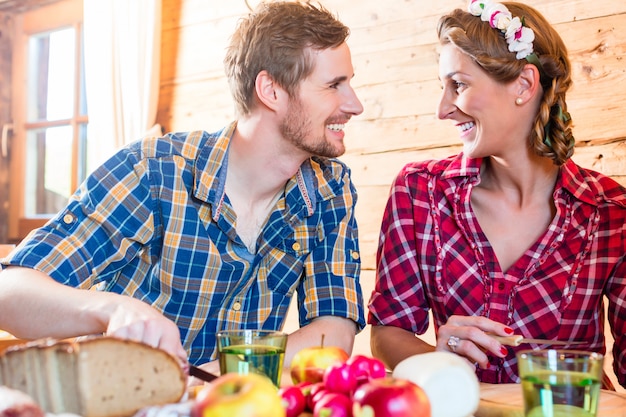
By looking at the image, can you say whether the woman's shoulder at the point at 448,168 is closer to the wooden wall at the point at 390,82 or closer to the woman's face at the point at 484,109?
the woman's face at the point at 484,109

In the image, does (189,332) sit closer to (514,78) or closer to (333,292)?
(333,292)

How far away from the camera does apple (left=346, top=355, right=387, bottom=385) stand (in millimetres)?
917

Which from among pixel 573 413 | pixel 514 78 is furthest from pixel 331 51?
pixel 573 413

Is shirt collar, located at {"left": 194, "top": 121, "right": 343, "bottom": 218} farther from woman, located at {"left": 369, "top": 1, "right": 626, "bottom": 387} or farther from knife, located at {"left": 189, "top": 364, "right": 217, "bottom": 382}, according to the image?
knife, located at {"left": 189, "top": 364, "right": 217, "bottom": 382}

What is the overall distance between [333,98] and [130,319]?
910 millimetres

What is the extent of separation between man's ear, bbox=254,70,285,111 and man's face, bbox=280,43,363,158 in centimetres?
4

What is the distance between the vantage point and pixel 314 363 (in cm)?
108

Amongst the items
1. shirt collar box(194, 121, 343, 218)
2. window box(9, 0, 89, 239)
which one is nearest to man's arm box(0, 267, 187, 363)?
shirt collar box(194, 121, 343, 218)

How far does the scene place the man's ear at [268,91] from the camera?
1.84 m

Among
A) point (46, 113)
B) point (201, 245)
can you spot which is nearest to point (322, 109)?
point (201, 245)

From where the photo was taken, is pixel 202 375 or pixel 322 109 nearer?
pixel 202 375

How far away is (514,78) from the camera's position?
1.75 meters

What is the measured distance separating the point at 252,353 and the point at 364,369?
0.58 ft

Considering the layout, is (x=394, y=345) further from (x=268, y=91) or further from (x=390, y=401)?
(x=390, y=401)
